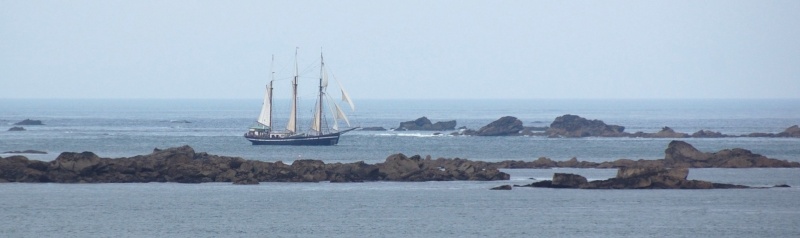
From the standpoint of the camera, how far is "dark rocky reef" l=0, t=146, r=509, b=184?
62.6m

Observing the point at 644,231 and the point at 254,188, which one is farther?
the point at 254,188

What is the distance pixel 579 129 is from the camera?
12606cm

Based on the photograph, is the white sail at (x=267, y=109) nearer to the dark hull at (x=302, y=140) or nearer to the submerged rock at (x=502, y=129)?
the dark hull at (x=302, y=140)

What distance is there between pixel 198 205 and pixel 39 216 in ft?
22.2

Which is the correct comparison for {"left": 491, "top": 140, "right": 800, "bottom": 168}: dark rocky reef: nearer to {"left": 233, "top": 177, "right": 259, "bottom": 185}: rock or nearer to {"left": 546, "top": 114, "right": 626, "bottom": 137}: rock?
{"left": 233, "top": 177, "right": 259, "bottom": 185}: rock

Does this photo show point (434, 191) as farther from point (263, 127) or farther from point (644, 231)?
point (263, 127)

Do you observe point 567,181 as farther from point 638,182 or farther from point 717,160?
point 717,160

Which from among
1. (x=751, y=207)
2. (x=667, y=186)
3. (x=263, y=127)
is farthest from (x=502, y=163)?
(x=263, y=127)

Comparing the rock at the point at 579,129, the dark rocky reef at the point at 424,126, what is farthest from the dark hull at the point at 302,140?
the dark rocky reef at the point at 424,126

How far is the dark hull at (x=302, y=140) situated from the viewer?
104m

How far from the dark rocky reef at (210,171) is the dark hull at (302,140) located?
1444 inches

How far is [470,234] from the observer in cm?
4475

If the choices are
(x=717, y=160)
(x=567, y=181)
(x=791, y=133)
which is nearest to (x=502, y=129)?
(x=791, y=133)

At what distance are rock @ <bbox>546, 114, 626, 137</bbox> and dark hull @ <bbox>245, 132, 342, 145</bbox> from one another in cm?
2720
